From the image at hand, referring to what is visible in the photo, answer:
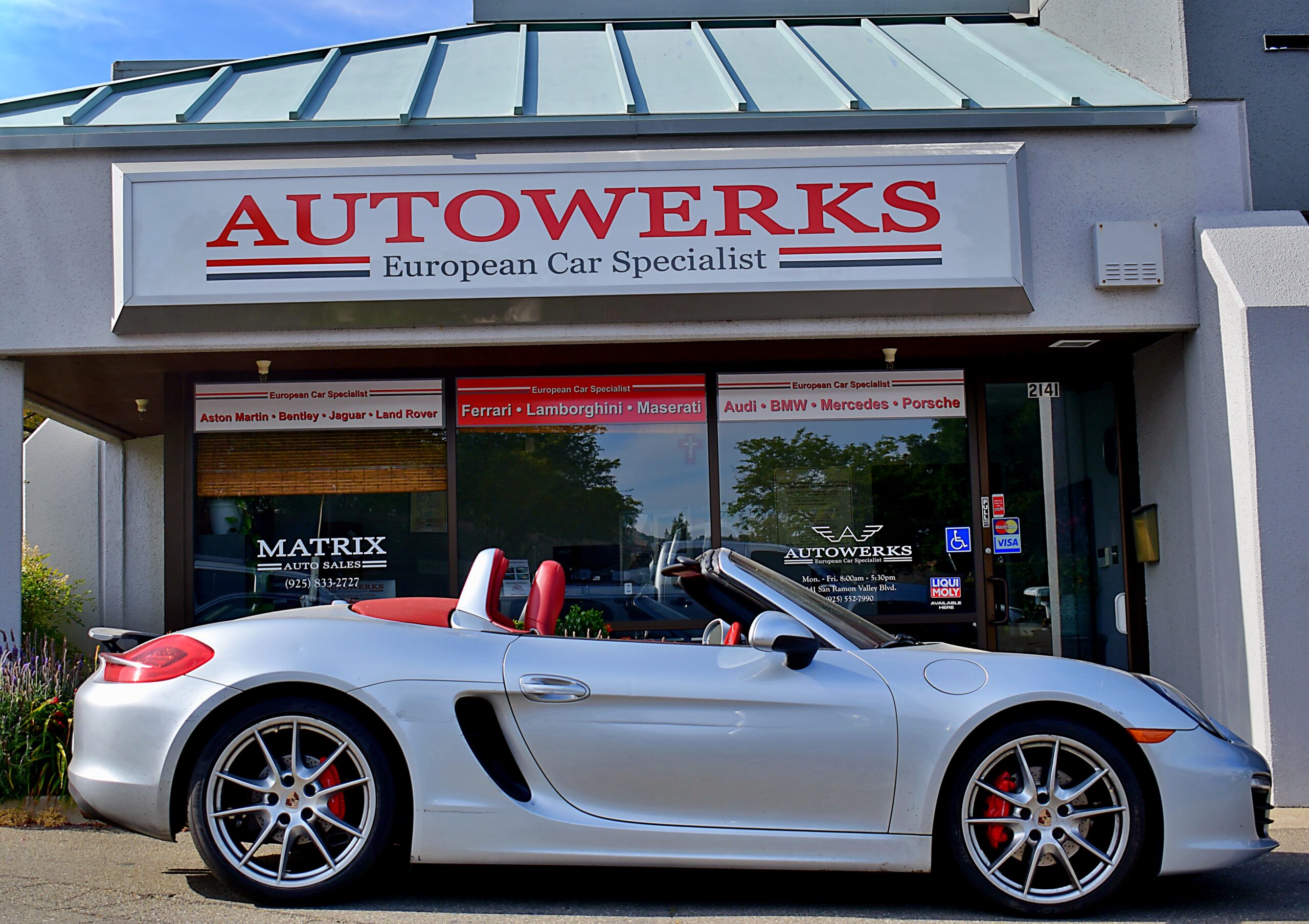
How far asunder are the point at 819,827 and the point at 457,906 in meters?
1.34

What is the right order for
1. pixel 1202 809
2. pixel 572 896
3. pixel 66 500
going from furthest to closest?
1. pixel 66 500
2. pixel 572 896
3. pixel 1202 809

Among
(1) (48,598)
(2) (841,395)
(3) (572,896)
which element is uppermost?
(2) (841,395)

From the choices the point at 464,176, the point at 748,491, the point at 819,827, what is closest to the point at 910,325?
the point at 748,491

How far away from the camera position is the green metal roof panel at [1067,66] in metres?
7.54

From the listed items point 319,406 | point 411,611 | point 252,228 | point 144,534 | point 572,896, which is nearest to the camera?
point 572,896

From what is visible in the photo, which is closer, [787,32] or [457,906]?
[457,906]

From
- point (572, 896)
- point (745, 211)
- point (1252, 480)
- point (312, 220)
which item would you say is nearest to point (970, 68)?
point (745, 211)

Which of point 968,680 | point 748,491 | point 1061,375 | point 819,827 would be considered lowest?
point 819,827

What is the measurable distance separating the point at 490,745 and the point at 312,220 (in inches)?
166

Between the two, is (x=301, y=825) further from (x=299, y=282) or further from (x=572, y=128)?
(x=572, y=128)

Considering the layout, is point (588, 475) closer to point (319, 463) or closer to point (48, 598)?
point (319, 463)

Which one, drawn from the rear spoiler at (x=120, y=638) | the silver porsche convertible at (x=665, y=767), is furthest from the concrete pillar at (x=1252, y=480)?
the rear spoiler at (x=120, y=638)

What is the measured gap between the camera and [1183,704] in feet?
14.0

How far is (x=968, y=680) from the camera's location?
412 centimetres
